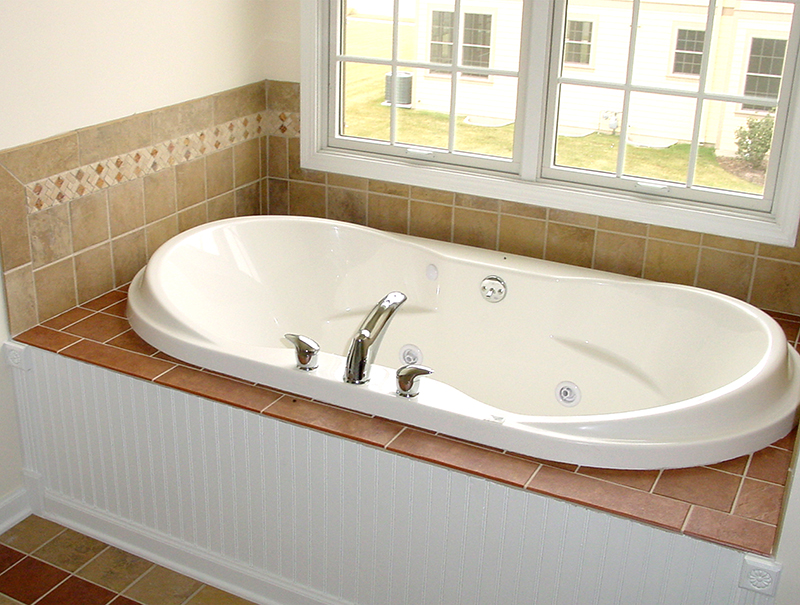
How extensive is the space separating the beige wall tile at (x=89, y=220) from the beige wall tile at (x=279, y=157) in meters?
0.86

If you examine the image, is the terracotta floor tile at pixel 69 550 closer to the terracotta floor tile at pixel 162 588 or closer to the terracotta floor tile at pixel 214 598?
the terracotta floor tile at pixel 162 588

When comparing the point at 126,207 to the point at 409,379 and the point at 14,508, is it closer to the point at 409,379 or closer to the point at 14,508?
the point at 14,508

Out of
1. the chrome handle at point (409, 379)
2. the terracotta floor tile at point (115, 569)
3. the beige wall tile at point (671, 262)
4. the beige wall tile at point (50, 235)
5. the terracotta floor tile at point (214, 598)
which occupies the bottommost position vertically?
the terracotta floor tile at point (214, 598)

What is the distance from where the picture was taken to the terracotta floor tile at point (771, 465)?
6.42ft

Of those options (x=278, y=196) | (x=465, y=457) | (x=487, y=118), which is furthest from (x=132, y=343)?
(x=487, y=118)

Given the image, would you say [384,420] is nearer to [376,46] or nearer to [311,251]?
[311,251]

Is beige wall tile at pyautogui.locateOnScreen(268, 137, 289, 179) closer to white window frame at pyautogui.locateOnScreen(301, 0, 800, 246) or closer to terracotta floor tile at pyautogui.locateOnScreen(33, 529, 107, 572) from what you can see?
white window frame at pyautogui.locateOnScreen(301, 0, 800, 246)

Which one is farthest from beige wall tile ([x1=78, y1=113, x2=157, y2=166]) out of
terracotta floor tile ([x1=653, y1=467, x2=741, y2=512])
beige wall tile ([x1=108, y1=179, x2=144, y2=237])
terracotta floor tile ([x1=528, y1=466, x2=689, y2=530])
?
terracotta floor tile ([x1=653, y1=467, x2=741, y2=512])

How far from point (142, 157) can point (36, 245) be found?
A: 0.49 meters

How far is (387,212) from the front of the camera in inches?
129

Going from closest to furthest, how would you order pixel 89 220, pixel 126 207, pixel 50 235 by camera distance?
pixel 50 235 < pixel 89 220 < pixel 126 207

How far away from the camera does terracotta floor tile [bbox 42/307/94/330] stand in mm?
2607

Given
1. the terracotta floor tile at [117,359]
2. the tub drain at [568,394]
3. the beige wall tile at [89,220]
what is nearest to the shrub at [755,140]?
the tub drain at [568,394]

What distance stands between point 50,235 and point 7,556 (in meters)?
0.93
